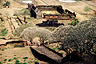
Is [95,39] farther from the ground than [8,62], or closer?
farther from the ground

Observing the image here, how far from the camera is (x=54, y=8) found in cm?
9269

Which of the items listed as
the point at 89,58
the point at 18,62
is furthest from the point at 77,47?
the point at 18,62

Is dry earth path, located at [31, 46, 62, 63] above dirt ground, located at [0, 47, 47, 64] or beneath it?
above

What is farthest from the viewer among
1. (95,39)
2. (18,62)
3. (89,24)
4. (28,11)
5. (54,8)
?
(54,8)

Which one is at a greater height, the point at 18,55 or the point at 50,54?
the point at 50,54

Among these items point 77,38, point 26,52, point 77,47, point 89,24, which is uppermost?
point 89,24

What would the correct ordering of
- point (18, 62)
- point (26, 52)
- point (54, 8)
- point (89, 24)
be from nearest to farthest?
point (89, 24) < point (18, 62) < point (26, 52) < point (54, 8)

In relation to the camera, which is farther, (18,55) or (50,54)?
(18,55)

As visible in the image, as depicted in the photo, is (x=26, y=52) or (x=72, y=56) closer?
(x=72, y=56)

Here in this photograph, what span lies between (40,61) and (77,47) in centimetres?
780

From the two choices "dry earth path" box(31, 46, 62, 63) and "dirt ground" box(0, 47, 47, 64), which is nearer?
"dry earth path" box(31, 46, 62, 63)

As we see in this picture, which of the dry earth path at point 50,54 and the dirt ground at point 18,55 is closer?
the dry earth path at point 50,54

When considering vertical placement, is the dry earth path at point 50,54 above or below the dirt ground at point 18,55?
above

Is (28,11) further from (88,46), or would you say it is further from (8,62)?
(88,46)
